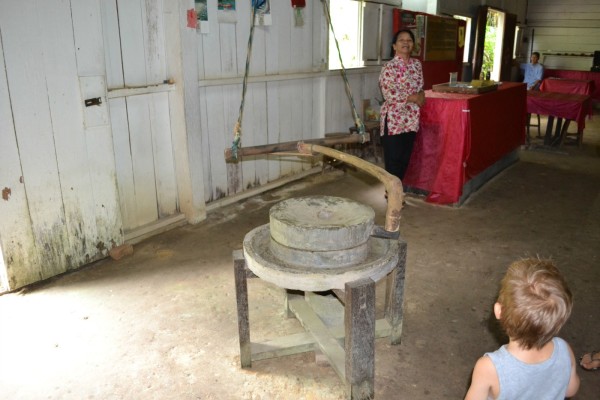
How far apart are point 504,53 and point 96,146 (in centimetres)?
1088

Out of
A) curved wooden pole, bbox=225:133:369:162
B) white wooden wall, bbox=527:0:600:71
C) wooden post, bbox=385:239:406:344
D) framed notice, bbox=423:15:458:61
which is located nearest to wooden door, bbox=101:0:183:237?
curved wooden pole, bbox=225:133:369:162

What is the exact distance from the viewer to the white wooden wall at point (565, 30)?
1339 cm

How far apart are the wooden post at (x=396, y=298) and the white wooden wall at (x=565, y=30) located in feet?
45.6

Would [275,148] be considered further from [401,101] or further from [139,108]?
[401,101]

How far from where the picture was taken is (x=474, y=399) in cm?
158

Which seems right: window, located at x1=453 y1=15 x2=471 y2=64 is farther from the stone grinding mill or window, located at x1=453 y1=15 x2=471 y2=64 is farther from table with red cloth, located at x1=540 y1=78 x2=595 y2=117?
the stone grinding mill

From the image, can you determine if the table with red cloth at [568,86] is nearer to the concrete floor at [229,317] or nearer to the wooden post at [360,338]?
the concrete floor at [229,317]

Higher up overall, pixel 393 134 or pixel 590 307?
pixel 393 134

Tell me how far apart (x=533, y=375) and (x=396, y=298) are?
1.15m

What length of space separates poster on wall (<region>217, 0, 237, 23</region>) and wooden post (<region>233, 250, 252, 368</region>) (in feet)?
9.74

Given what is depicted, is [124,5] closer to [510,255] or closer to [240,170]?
[240,170]

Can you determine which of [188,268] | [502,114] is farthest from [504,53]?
[188,268]

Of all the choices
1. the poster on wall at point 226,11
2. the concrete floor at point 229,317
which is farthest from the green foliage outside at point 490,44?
the poster on wall at point 226,11

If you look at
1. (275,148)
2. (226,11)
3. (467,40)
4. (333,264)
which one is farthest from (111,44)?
(467,40)
